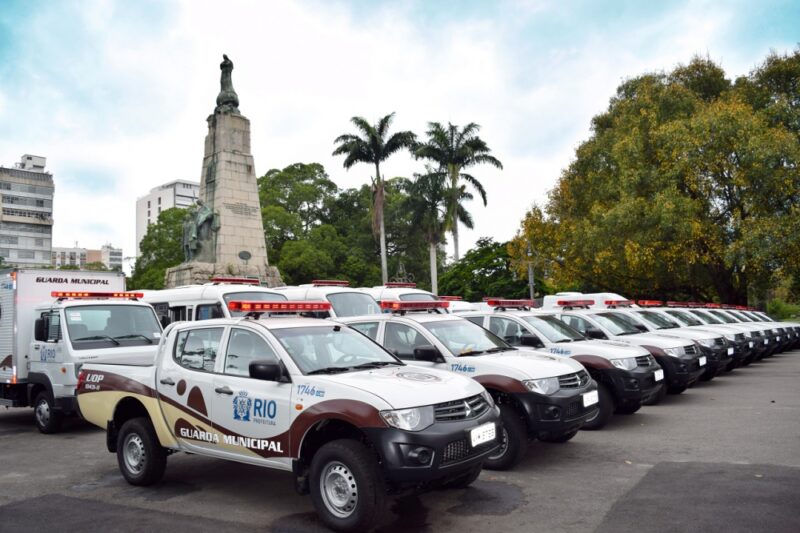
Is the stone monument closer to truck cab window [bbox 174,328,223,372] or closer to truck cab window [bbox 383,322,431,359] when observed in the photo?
truck cab window [bbox 383,322,431,359]

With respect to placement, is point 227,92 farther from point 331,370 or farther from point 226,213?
point 331,370

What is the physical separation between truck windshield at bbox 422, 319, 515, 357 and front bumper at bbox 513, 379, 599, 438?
3.53ft

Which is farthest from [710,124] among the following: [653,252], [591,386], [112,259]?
[112,259]

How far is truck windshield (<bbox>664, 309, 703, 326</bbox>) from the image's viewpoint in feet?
52.2

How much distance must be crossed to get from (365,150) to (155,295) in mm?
26843

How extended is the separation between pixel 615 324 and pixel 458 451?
25.3ft

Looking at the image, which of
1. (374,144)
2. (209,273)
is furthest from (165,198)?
(209,273)

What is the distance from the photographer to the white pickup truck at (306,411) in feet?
16.3

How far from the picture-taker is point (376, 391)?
203 inches

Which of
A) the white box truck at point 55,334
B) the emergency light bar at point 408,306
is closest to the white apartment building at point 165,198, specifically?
the white box truck at point 55,334

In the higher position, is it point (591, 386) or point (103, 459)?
point (591, 386)

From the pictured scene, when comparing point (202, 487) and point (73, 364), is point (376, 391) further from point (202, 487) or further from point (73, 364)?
point (73, 364)

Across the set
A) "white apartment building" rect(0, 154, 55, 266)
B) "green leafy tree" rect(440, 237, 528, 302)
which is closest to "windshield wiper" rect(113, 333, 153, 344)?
"green leafy tree" rect(440, 237, 528, 302)

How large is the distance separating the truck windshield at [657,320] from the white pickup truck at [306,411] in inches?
343
